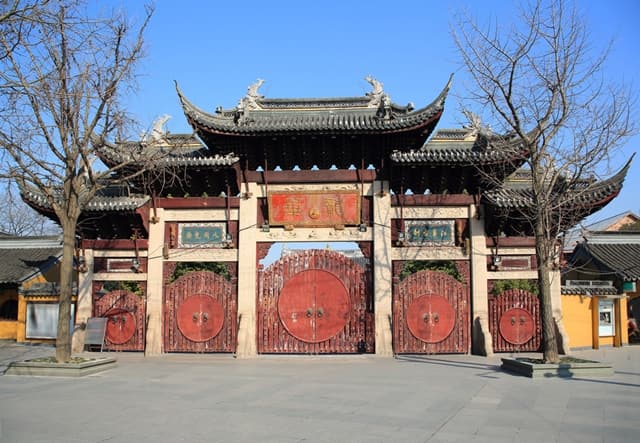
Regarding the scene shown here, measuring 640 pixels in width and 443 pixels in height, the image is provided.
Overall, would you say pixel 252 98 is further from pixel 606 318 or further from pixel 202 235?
pixel 606 318

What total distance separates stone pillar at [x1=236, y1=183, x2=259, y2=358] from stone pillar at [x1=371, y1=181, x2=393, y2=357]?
115 inches

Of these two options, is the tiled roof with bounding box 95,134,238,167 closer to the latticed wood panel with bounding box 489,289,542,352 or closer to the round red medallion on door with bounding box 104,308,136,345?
the round red medallion on door with bounding box 104,308,136,345

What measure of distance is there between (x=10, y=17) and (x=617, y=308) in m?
17.0

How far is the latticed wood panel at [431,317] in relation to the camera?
525 inches

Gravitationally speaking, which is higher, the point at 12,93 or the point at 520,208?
the point at 12,93

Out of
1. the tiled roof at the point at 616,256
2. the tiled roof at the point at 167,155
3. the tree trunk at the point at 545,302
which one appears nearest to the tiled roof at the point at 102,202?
the tiled roof at the point at 167,155

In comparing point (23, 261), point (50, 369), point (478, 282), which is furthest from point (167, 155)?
point (23, 261)

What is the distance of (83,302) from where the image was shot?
13984 mm

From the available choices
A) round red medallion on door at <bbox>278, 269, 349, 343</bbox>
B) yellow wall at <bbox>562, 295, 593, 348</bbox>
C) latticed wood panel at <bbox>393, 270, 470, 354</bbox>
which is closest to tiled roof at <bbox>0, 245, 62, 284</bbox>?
round red medallion on door at <bbox>278, 269, 349, 343</bbox>

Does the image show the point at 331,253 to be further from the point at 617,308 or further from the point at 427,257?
the point at 617,308

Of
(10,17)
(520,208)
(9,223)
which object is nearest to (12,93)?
(10,17)

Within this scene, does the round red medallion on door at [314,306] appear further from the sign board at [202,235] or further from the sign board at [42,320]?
the sign board at [42,320]

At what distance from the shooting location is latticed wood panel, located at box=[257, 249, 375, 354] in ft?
44.1

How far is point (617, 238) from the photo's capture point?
783 inches
